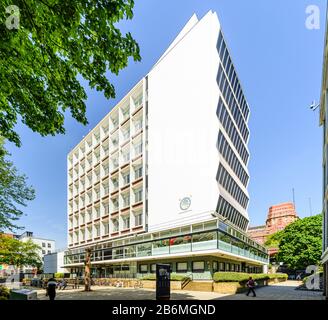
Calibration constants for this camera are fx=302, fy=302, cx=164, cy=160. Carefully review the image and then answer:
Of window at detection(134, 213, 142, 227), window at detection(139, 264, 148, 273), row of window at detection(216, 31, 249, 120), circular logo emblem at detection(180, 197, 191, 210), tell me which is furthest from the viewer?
window at detection(134, 213, 142, 227)

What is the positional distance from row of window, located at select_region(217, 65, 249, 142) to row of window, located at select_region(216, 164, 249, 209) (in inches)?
357

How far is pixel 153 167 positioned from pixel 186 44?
15.7 m

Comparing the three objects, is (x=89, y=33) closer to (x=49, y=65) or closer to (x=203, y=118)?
(x=49, y=65)

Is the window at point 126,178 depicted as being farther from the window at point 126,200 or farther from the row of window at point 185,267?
the row of window at point 185,267

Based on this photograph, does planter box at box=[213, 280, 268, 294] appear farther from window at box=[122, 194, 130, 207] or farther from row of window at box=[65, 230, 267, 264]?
window at box=[122, 194, 130, 207]

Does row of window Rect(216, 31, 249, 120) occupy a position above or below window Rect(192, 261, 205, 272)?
above

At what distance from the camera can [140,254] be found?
121 feet

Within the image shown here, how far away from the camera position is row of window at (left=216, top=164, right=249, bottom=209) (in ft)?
109

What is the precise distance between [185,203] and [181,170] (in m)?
3.95

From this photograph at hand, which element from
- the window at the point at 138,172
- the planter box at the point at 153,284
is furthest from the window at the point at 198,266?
the window at the point at 138,172

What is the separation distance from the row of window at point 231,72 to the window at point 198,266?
23146mm

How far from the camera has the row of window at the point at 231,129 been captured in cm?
3434

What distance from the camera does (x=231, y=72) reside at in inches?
1581

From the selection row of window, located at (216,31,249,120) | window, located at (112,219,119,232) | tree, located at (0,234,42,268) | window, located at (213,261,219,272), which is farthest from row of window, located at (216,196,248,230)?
tree, located at (0,234,42,268)
